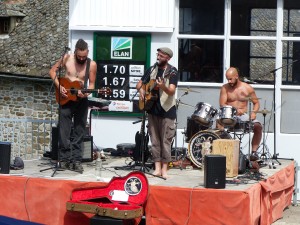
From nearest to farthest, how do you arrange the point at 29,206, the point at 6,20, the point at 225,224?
1. the point at 225,224
2. the point at 29,206
3. the point at 6,20

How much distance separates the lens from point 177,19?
13211 mm

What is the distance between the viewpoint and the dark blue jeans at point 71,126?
35.6 ft

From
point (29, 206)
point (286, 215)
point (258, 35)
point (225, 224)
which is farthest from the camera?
point (258, 35)

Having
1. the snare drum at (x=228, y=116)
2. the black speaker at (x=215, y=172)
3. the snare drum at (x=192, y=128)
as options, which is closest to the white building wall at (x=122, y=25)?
the snare drum at (x=192, y=128)

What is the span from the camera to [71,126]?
10969 millimetres

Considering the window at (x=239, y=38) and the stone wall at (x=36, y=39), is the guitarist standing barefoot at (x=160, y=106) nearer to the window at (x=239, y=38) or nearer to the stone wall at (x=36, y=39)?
the window at (x=239, y=38)

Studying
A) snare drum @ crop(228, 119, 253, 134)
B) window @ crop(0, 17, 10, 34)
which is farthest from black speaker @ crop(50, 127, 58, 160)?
window @ crop(0, 17, 10, 34)

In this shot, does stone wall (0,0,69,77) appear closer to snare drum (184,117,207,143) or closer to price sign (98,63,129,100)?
price sign (98,63,129,100)

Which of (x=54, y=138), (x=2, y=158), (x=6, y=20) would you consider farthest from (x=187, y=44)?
(x=6, y=20)

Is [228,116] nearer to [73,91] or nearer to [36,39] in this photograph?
[73,91]

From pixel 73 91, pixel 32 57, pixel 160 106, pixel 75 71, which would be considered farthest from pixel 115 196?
pixel 32 57

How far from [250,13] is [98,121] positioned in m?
2.95

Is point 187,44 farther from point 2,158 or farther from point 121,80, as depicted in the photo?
point 2,158

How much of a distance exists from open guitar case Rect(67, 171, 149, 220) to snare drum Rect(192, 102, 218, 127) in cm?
230
